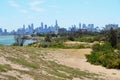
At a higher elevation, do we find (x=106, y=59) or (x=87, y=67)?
(x=106, y=59)

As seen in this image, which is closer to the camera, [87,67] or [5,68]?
[5,68]

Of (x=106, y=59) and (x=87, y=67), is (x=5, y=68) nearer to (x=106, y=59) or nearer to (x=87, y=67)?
(x=87, y=67)

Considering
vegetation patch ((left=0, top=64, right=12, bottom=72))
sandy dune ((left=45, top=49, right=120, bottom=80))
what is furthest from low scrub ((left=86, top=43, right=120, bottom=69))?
vegetation patch ((left=0, top=64, right=12, bottom=72))

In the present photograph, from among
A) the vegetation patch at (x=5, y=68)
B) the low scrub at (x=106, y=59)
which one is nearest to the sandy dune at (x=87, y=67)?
the low scrub at (x=106, y=59)

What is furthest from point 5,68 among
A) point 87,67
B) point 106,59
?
point 106,59

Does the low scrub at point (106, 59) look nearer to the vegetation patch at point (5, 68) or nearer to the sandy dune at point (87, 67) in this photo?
the sandy dune at point (87, 67)

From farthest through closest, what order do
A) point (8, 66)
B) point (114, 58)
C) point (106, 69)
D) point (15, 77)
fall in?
point (114, 58) → point (106, 69) → point (8, 66) → point (15, 77)

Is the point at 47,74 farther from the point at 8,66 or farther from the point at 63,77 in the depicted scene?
the point at 8,66

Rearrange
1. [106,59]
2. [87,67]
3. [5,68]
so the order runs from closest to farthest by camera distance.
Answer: [5,68] < [87,67] < [106,59]

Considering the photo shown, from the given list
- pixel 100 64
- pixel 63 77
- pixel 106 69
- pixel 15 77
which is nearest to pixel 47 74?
pixel 63 77

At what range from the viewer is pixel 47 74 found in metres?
19.0

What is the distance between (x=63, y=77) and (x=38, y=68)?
2053mm

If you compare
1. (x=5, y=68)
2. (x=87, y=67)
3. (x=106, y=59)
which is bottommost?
(x=87, y=67)

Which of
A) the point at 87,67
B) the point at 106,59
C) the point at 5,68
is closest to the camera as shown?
the point at 5,68
